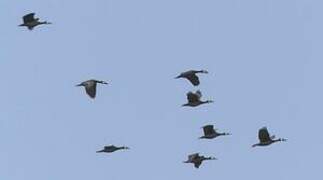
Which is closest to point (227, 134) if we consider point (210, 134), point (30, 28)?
point (210, 134)

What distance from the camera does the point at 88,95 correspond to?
187 metres

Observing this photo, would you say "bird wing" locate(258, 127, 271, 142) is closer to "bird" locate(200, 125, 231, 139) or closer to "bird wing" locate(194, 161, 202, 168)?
"bird" locate(200, 125, 231, 139)

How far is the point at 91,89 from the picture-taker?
188000 mm

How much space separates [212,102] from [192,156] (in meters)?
3.75

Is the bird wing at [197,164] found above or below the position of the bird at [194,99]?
below

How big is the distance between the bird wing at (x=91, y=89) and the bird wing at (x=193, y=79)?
305 inches

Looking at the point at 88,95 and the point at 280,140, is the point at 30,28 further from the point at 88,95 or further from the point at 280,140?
the point at 280,140

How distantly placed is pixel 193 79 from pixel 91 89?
8.55 meters

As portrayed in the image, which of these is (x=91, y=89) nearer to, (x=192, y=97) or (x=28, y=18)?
(x=28, y=18)

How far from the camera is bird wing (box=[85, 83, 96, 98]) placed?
18725 centimetres

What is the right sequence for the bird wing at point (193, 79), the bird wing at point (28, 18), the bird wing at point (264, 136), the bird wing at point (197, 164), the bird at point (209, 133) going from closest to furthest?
1. the bird wing at point (28, 18)
2. the bird wing at point (264, 136)
3. the bird at point (209, 133)
4. the bird wing at point (197, 164)
5. the bird wing at point (193, 79)

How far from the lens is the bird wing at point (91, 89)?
18725 cm

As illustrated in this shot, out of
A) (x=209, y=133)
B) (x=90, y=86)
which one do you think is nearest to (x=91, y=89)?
(x=90, y=86)

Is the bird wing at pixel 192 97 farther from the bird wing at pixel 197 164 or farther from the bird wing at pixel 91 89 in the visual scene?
the bird wing at pixel 91 89
